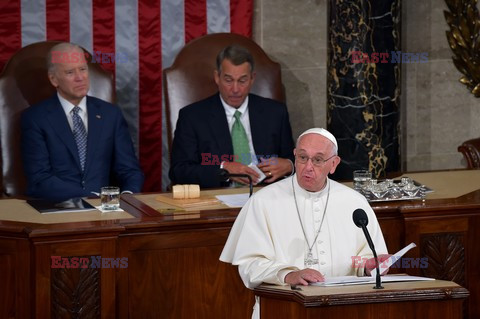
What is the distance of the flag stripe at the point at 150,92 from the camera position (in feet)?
24.9

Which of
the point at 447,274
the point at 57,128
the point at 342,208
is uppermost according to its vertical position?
the point at 57,128

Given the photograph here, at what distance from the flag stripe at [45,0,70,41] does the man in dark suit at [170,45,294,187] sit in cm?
130

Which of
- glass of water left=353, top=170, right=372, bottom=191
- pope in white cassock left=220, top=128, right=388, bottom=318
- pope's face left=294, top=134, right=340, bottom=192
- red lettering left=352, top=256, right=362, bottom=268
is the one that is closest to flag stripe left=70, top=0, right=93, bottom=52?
glass of water left=353, top=170, right=372, bottom=191

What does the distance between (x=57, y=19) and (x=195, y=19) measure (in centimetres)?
108

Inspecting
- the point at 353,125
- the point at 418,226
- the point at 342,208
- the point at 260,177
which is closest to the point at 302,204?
the point at 342,208

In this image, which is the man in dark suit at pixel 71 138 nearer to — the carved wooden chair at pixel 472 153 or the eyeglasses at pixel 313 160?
the carved wooden chair at pixel 472 153

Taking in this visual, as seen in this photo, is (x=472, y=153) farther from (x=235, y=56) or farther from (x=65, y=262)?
(x=65, y=262)

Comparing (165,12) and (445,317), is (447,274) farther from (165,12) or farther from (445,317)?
(165,12)

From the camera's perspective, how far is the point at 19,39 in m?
7.29

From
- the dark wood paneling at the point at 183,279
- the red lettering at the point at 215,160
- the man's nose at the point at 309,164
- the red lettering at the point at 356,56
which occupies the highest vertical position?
the red lettering at the point at 356,56

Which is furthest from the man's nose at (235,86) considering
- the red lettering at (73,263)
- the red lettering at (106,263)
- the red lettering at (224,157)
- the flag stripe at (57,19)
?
the red lettering at (73,263)

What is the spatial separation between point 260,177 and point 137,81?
187cm

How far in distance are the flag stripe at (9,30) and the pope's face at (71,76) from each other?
0.80 metres

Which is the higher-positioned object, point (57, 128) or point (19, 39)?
point (19, 39)
